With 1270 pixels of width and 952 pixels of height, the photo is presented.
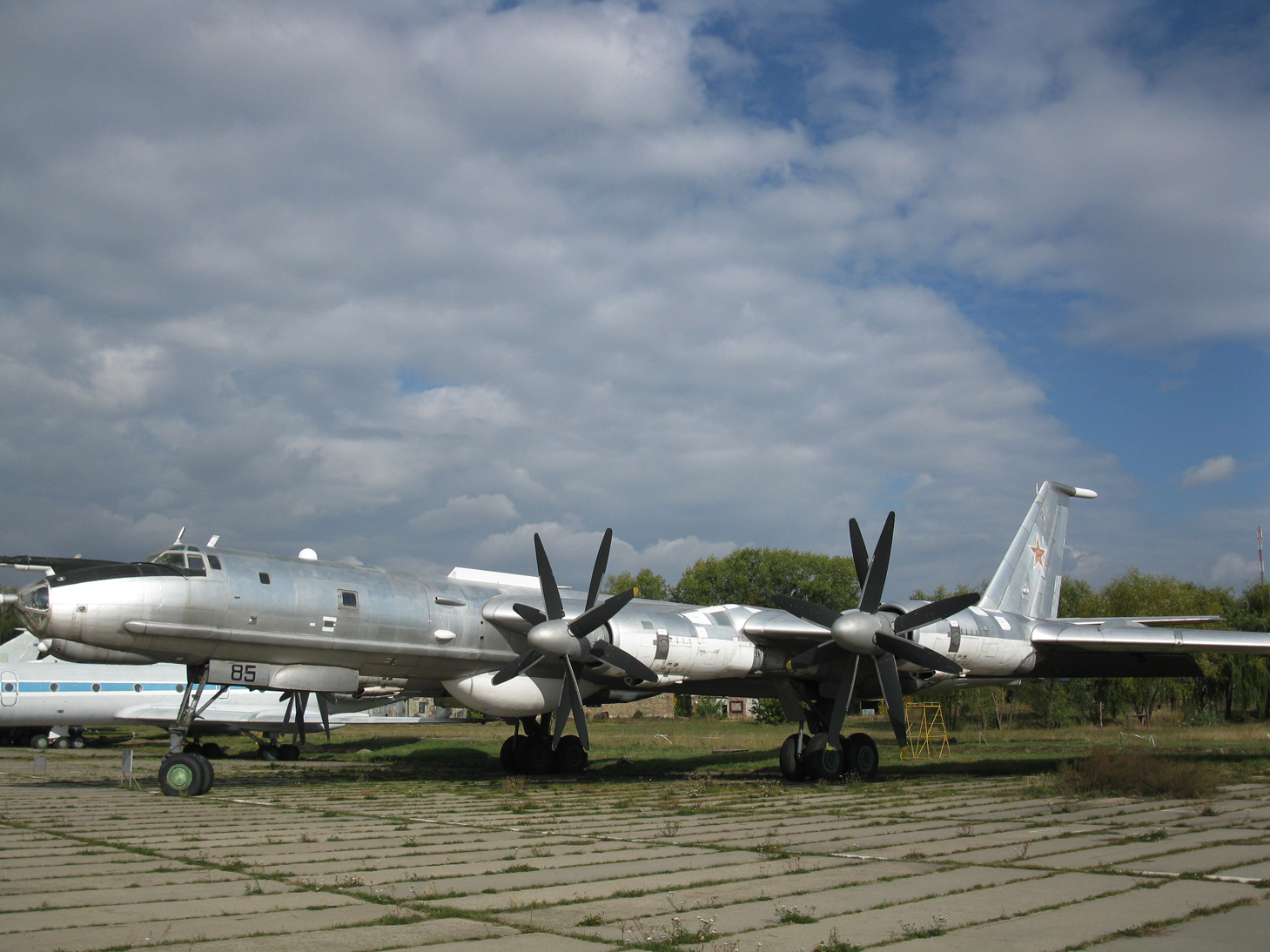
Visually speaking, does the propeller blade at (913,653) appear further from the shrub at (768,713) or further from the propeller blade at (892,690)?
the shrub at (768,713)

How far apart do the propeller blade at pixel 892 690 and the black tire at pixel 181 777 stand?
10.0 meters

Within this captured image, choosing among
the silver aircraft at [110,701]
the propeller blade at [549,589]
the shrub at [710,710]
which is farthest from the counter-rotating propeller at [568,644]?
the shrub at [710,710]

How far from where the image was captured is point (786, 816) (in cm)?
1055

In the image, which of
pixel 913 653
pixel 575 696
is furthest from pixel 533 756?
pixel 913 653

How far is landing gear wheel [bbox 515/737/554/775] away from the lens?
60.7ft

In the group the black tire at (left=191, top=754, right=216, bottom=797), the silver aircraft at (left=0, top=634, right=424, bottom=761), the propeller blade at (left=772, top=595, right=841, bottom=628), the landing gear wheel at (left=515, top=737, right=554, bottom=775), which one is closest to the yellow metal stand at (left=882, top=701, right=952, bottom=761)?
the propeller blade at (left=772, top=595, right=841, bottom=628)

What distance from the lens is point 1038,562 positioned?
20.5 metres

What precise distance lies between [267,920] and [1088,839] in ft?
22.4

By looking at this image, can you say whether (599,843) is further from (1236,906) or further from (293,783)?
(293,783)

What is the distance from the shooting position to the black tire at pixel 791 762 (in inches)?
637

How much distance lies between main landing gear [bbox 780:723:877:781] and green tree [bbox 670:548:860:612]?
189ft

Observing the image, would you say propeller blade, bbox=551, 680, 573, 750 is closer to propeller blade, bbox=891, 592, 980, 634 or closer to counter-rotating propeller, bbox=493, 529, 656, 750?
counter-rotating propeller, bbox=493, 529, 656, 750

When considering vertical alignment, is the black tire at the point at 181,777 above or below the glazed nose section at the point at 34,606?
below

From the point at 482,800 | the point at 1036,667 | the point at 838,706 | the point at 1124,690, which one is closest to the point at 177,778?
the point at 482,800
